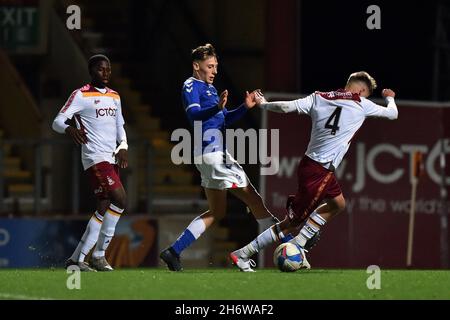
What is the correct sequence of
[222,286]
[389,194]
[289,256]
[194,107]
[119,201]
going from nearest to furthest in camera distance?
[222,286]
[194,107]
[289,256]
[119,201]
[389,194]

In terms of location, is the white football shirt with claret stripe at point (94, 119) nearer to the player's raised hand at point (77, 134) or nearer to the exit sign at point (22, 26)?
the player's raised hand at point (77, 134)

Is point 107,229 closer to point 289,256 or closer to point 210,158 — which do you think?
point 210,158

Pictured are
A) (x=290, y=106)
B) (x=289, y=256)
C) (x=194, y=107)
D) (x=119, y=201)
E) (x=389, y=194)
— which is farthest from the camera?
(x=389, y=194)

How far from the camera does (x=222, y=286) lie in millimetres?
12008

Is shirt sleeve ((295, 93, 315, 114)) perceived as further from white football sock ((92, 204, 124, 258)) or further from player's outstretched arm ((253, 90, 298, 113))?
white football sock ((92, 204, 124, 258))

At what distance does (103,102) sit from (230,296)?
320cm

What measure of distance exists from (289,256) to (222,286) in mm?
1551

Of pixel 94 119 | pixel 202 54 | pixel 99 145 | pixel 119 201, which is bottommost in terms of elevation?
pixel 119 201

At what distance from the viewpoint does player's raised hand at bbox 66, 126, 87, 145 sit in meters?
13.6

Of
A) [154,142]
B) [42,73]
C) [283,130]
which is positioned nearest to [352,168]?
[283,130]

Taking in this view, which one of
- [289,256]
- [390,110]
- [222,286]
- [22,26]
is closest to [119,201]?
[289,256]

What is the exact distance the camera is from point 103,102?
13859mm

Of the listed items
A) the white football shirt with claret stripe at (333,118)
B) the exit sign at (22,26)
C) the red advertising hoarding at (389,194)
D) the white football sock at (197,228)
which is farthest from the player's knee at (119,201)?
the exit sign at (22,26)
